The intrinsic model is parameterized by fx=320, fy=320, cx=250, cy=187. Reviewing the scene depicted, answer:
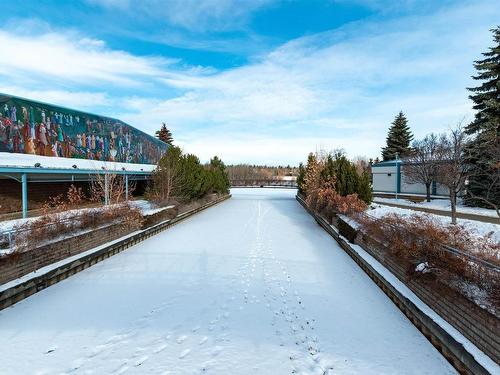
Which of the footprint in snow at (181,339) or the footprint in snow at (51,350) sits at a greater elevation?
the footprint in snow at (181,339)

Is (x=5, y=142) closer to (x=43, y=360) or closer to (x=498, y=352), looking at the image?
(x=43, y=360)

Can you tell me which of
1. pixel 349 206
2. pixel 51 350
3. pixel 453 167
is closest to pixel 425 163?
pixel 453 167

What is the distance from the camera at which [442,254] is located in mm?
5973

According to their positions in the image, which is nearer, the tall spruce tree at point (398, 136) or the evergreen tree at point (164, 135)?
the tall spruce tree at point (398, 136)

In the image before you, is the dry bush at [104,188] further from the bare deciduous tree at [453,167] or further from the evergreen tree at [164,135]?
the evergreen tree at [164,135]

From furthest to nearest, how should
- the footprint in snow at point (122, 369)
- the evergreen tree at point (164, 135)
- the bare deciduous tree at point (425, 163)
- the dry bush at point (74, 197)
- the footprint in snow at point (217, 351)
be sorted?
the evergreen tree at point (164, 135)
the bare deciduous tree at point (425, 163)
the dry bush at point (74, 197)
the footprint in snow at point (217, 351)
the footprint in snow at point (122, 369)

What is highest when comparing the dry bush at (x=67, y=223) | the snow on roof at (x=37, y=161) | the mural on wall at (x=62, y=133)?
the mural on wall at (x=62, y=133)

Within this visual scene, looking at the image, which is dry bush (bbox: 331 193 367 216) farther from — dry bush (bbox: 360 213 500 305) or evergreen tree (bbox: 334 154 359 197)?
dry bush (bbox: 360 213 500 305)

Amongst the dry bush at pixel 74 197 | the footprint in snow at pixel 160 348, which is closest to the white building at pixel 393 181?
the dry bush at pixel 74 197

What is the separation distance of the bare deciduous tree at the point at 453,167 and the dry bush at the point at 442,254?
6.36 m

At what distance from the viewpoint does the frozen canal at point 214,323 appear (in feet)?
15.2

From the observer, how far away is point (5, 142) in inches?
661

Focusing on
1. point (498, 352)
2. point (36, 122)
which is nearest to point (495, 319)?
point (498, 352)

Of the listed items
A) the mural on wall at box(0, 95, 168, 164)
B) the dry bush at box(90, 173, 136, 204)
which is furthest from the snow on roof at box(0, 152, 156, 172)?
the dry bush at box(90, 173, 136, 204)
